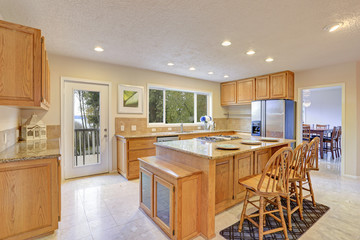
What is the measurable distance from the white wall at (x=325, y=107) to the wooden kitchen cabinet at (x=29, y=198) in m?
9.48

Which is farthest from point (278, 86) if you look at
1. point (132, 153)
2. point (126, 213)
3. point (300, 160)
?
point (126, 213)

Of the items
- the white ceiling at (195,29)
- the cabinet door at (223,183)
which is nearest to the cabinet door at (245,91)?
the white ceiling at (195,29)

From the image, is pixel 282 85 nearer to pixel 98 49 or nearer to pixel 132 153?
pixel 132 153

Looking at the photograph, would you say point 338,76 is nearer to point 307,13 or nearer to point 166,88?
point 307,13

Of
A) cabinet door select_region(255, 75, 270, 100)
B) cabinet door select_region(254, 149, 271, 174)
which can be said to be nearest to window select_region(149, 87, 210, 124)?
cabinet door select_region(255, 75, 270, 100)

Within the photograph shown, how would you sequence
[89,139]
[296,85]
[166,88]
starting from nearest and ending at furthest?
1. [89,139]
2. [296,85]
3. [166,88]

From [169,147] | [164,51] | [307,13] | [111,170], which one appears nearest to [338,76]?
[307,13]

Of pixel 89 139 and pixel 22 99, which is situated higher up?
pixel 22 99

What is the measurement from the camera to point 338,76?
154 inches

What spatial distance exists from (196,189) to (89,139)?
9.30 ft

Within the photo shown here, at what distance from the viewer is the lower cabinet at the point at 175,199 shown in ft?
5.67

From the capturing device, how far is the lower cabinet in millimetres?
1729

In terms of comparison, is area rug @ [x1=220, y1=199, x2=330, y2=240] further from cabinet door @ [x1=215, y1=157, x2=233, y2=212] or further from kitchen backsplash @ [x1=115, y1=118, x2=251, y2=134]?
kitchen backsplash @ [x1=115, y1=118, x2=251, y2=134]

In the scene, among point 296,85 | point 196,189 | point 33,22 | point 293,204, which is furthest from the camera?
point 296,85
